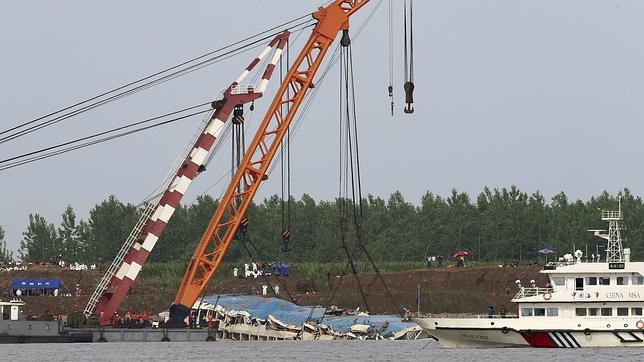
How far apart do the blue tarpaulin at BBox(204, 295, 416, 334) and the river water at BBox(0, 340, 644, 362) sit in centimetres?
916

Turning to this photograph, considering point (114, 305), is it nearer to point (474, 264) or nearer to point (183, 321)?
point (183, 321)

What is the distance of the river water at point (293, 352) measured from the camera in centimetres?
8594

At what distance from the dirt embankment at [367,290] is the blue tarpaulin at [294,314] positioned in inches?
578

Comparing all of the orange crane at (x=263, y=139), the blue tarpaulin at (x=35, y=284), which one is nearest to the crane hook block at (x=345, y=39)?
the orange crane at (x=263, y=139)

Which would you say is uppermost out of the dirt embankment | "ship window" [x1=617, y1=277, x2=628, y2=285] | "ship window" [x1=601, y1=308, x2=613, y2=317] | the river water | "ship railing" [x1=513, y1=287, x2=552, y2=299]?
the dirt embankment

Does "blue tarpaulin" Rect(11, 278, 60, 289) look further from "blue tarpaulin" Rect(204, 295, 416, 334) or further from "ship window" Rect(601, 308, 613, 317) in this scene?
"ship window" Rect(601, 308, 613, 317)

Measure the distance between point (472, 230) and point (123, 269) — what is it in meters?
89.3

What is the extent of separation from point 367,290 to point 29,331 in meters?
54.7

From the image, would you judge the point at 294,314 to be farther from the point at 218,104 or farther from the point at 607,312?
the point at 607,312

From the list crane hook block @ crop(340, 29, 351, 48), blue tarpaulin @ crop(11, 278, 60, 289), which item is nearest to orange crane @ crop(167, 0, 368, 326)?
crane hook block @ crop(340, 29, 351, 48)

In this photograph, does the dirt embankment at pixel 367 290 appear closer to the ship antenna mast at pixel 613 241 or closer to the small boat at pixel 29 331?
the small boat at pixel 29 331

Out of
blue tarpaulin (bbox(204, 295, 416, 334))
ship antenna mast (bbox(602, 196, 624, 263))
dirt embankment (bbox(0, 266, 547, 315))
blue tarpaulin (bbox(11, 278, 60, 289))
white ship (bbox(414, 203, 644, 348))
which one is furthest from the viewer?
blue tarpaulin (bbox(11, 278, 60, 289))

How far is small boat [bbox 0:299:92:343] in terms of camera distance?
4119 inches

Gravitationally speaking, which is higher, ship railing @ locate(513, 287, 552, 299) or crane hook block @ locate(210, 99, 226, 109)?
crane hook block @ locate(210, 99, 226, 109)
